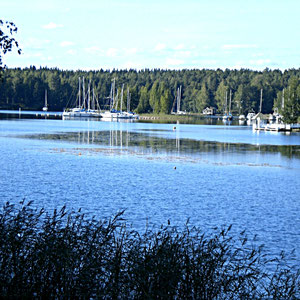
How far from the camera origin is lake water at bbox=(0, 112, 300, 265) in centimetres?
2694

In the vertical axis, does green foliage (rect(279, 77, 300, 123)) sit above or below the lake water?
above

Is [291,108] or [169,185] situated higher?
[291,108]

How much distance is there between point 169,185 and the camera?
3784 cm

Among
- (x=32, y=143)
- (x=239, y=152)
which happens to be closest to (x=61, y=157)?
(x=32, y=143)

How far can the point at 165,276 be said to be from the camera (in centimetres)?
1167

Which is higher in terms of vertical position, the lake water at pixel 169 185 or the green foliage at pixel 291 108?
the green foliage at pixel 291 108

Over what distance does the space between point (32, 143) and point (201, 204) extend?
44.0 metres

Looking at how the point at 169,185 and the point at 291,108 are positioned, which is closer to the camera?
the point at 169,185

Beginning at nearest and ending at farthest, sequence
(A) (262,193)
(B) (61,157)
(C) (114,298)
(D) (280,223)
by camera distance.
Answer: (C) (114,298) < (D) (280,223) < (A) (262,193) < (B) (61,157)

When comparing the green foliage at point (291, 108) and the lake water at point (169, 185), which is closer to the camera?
the lake water at point (169, 185)

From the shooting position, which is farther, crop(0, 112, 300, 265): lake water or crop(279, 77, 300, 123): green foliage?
crop(279, 77, 300, 123): green foliage

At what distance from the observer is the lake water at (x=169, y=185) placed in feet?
88.4

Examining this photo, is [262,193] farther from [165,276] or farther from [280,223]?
[165,276]

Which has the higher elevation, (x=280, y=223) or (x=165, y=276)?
(x=165, y=276)
